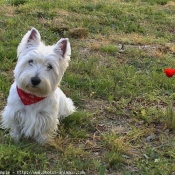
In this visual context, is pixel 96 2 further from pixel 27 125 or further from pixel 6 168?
pixel 6 168

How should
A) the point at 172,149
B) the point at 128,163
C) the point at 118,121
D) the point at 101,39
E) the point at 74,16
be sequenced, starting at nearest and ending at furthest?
the point at 128,163 < the point at 172,149 < the point at 118,121 < the point at 101,39 < the point at 74,16

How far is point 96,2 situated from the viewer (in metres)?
10.4

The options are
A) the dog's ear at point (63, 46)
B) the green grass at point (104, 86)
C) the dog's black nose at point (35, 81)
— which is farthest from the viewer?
the dog's ear at point (63, 46)

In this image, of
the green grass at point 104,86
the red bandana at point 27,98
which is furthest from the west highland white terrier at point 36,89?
the green grass at point 104,86

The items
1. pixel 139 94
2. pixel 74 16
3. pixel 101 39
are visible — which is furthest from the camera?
pixel 74 16

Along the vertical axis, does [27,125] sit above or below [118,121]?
above

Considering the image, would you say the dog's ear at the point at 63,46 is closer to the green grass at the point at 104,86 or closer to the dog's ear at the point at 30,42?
the dog's ear at the point at 30,42

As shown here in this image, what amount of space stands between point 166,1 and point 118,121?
25.6ft

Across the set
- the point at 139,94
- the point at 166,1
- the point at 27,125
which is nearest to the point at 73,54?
the point at 139,94

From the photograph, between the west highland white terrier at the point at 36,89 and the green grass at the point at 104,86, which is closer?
the west highland white terrier at the point at 36,89

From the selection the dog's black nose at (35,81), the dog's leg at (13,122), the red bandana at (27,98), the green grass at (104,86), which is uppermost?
the dog's black nose at (35,81)

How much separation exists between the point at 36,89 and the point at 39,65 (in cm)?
26

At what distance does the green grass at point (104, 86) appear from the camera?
395 cm

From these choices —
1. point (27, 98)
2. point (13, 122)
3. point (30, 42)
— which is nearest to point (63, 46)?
point (30, 42)
